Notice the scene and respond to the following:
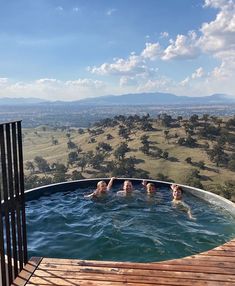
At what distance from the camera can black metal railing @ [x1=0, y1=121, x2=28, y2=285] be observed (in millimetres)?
4348

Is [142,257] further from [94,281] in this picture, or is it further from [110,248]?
[94,281]

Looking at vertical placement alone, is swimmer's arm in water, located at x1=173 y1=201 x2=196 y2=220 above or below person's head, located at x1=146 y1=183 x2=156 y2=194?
below

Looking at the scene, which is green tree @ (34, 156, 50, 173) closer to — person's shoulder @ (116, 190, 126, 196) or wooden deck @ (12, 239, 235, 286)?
person's shoulder @ (116, 190, 126, 196)

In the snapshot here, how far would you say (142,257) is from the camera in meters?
7.39

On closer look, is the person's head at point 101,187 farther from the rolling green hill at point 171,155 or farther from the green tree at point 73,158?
the green tree at point 73,158

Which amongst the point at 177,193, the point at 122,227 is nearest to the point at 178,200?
the point at 177,193

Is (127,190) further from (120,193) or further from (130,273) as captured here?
(130,273)

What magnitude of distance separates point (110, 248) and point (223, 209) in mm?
3846

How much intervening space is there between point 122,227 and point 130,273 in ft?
14.4

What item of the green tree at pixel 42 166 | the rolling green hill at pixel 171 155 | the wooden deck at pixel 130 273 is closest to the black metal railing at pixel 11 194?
the wooden deck at pixel 130 273

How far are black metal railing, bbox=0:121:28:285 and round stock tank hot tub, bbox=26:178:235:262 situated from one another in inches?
109

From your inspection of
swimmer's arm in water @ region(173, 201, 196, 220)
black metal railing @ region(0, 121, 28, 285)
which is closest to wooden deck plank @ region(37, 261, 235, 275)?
black metal railing @ region(0, 121, 28, 285)

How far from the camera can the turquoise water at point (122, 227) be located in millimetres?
7711

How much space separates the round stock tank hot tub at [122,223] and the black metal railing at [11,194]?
109 inches
